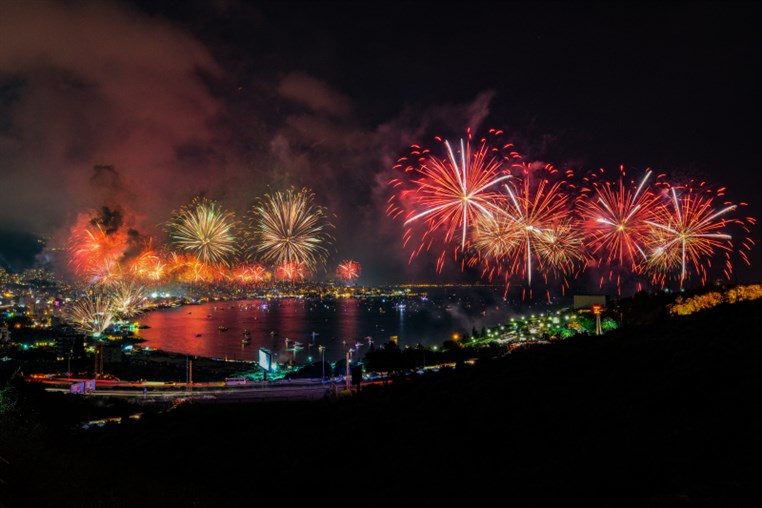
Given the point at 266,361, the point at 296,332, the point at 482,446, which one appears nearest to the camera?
the point at 482,446

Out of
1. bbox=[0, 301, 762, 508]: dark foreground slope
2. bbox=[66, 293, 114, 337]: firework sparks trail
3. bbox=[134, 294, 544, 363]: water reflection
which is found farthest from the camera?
bbox=[66, 293, 114, 337]: firework sparks trail

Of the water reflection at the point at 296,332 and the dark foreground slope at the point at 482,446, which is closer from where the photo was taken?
the dark foreground slope at the point at 482,446

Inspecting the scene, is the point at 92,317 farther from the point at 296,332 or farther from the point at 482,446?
the point at 482,446

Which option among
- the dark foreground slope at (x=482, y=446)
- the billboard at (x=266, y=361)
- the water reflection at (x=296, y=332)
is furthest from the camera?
the water reflection at (x=296, y=332)

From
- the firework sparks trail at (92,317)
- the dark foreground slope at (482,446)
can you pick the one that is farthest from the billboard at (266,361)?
the firework sparks trail at (92,317)

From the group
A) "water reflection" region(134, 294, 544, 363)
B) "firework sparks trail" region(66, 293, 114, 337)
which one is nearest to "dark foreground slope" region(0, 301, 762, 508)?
"water reflection" region(134, 294, 544, 363)

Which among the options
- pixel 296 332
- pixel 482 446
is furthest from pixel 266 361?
pixel 296 332

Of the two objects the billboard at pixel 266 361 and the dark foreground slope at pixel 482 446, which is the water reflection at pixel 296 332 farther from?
the dark foreground slope at pixel 482 446

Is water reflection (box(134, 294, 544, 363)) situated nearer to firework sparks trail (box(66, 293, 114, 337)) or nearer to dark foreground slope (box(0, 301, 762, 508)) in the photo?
firework sparks trail (box(66, 293, 114, 337))

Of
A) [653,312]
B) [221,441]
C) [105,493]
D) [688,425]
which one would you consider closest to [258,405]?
[221,441]
